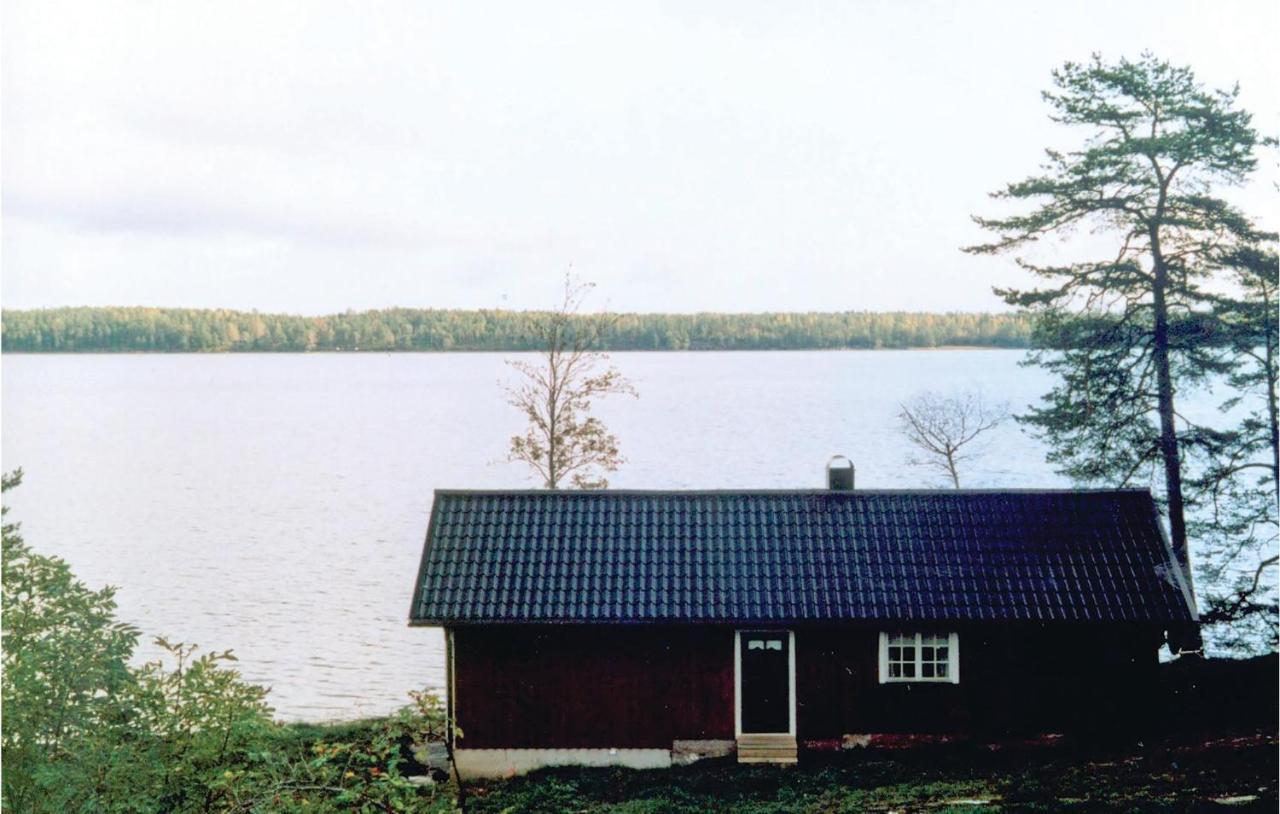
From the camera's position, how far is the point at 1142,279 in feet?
78.2

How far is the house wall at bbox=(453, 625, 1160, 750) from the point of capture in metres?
18.2

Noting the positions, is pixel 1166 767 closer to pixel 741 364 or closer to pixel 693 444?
pixel 693 444

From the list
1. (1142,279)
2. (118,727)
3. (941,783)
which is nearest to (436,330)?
(1142,279)

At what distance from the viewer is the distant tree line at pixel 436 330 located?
81375 mm

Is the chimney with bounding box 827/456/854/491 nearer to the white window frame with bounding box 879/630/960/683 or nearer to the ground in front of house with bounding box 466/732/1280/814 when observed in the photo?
the white window frame with bounding box 879/630/960/683

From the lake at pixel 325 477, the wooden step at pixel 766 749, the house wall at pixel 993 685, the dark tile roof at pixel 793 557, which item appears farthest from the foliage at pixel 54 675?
the lake at pixel 325 477

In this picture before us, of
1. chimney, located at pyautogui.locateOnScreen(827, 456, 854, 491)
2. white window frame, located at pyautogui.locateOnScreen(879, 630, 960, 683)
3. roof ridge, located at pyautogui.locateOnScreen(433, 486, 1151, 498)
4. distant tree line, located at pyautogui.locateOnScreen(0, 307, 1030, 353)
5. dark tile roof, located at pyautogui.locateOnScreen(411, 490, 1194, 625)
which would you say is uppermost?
distant tree line, located at pyautogui.locateOnScreen(0, 307, 1030, 353)

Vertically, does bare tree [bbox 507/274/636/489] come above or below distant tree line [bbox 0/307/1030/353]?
below

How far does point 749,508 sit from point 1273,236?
11.9 m

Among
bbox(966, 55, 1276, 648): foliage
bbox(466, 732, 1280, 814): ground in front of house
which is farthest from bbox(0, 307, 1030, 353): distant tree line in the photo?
bbox(466, 732, 1280, 814): ground in front of house

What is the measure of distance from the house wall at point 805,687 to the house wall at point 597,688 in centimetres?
2

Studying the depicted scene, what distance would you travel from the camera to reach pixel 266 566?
143 ft

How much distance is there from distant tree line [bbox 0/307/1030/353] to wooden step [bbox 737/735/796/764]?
6403 centimetres

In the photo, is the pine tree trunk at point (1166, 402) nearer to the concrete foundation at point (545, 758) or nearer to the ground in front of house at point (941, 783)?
the ground in front of house at point (941, 783)
